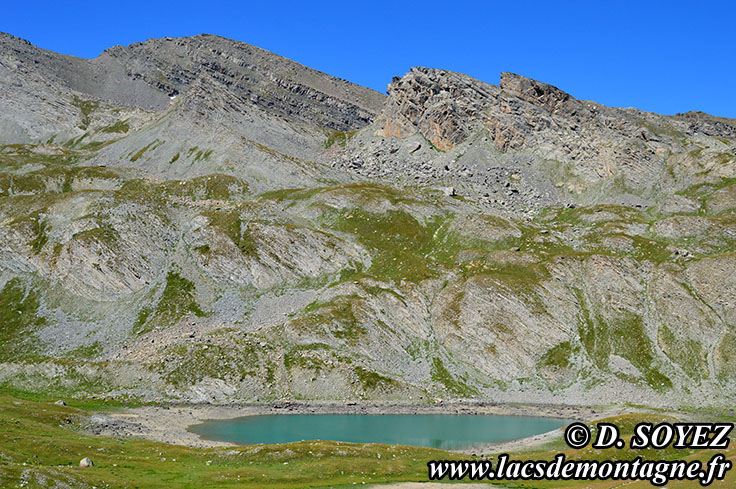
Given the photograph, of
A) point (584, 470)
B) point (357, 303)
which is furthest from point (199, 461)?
point (357, 303)

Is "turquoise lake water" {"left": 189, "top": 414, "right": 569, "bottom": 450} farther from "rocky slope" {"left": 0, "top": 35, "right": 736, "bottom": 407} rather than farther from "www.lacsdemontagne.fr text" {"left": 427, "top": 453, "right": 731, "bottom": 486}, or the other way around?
"www.lacsdemontagne.fr text" {"left": 427, "top": 453, "right": 731, "bottom": 486}

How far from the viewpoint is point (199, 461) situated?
6194 cm

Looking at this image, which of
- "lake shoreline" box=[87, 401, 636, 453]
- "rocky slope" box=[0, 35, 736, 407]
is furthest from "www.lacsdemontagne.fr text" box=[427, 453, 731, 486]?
"rocky slope" box=[0, 35, 736, 407]

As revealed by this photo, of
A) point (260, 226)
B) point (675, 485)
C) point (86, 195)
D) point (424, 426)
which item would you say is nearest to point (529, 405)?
point (424, 426)

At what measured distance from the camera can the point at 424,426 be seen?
306 feet

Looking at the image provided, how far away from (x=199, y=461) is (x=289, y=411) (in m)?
40.4

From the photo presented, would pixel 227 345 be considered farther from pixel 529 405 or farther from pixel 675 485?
pixel 675 485

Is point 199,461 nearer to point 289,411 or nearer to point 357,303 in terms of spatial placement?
point 289,411

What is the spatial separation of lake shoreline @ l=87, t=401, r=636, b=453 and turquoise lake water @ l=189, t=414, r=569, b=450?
2321 millimetres

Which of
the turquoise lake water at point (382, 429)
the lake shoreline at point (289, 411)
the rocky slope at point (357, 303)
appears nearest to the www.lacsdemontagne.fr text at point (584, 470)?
the turquoise lake water at point (382, 429)

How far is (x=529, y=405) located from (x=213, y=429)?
5736cm

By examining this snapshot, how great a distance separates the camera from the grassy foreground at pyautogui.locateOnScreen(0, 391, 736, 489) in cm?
4559

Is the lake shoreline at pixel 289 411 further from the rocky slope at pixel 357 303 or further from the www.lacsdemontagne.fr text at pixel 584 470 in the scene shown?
the www.lacsdemontagne.fr text at pixel 584 470

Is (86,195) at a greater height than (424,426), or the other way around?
(86,195)
